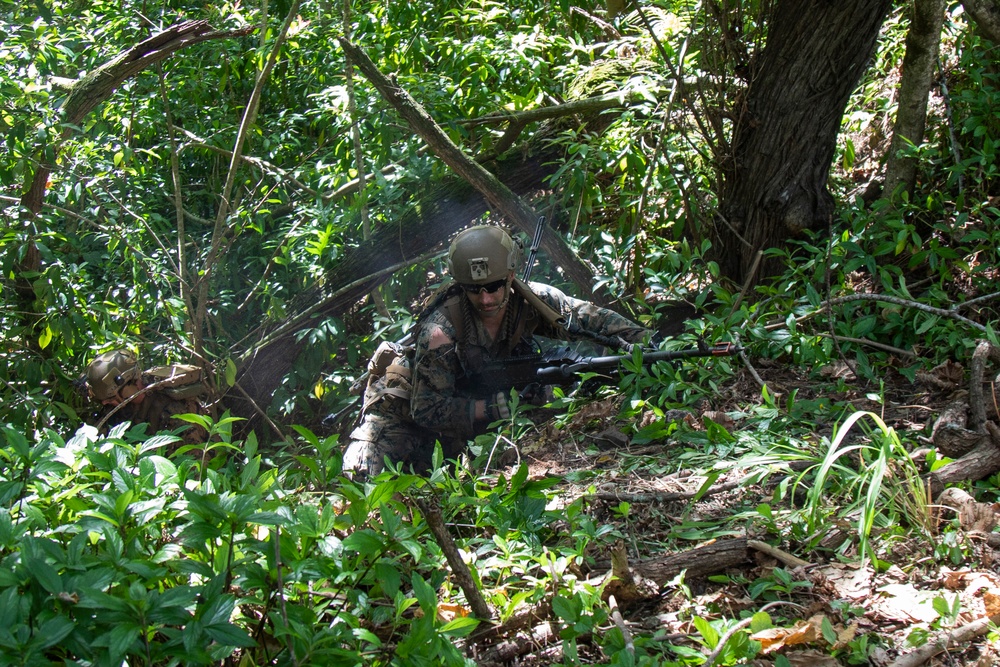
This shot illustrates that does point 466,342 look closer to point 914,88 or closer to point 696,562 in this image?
point 696,562

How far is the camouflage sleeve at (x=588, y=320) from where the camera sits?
4.68 m

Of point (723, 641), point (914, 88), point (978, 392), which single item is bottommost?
point (723, 641)

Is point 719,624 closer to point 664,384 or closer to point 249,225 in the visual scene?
point 664,384

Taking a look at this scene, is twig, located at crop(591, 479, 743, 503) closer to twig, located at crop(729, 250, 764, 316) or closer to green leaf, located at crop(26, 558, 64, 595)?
twig, located at crop(729, 250, 764, 316)

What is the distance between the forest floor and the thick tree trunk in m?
1.56

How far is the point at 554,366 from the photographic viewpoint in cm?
449

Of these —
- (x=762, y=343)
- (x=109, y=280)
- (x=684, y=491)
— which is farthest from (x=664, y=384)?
(x=109, y=280)

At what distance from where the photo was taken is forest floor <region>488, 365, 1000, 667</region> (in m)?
2.11

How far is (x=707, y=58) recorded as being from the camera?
5176 millimetres

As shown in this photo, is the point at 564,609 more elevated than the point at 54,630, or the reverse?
the point at 54,630

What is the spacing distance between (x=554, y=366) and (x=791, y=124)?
1.87 metres

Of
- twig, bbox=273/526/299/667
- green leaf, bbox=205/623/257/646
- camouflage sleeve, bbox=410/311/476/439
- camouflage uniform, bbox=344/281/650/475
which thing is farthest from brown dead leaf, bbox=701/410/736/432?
green leaf, bbox=205/623/257/646

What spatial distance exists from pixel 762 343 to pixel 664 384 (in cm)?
54

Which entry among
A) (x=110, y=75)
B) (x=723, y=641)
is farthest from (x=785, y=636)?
(x=110, y=75)
